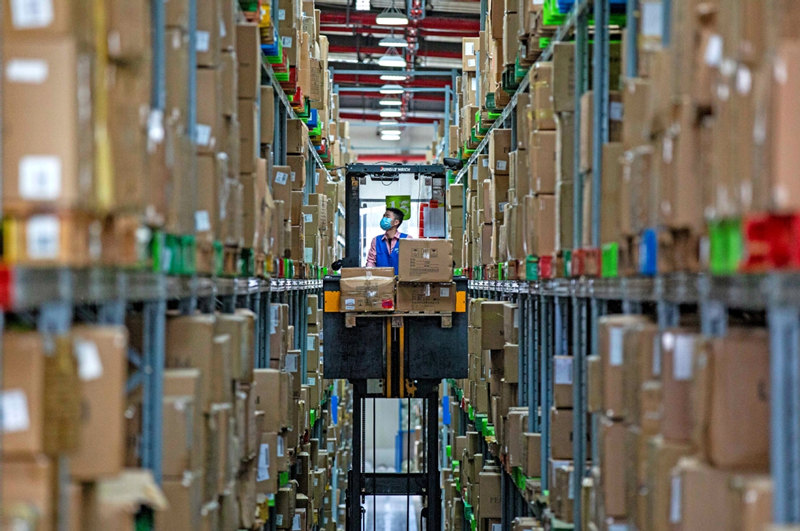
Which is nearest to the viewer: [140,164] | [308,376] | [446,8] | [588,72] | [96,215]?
[96,215]

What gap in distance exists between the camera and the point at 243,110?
6.00 m

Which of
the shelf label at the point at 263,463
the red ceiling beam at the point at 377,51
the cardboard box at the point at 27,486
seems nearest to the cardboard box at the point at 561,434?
the shelf label at the point at 263,463

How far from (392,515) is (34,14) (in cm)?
1340

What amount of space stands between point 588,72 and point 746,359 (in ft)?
9.32

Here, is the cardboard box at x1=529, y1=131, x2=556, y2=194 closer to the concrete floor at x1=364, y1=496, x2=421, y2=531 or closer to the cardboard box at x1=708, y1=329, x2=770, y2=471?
the cardboard box at x1=708, y1=329, x2=770, y2=471

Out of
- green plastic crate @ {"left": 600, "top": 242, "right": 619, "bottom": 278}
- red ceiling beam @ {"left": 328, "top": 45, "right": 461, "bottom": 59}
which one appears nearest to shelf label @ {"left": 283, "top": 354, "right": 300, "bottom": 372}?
green plastic crate @ {"left": 600, "top": 242, "right": 619, "bottom": 278}

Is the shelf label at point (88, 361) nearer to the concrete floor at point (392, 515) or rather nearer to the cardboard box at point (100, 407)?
the cardboard box at point (100, 407)

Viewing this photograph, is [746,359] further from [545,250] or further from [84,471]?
[545,250]

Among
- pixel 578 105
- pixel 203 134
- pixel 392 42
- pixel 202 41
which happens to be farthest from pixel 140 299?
pixel 392 42

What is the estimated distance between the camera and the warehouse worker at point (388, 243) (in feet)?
38.7

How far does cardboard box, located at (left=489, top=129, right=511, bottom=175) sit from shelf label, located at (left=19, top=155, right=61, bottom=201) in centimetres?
590

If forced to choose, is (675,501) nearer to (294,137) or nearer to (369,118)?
(294,137)

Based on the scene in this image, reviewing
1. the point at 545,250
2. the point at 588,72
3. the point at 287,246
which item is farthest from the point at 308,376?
the point at 588,72

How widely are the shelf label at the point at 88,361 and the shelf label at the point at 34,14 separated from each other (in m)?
0.86
